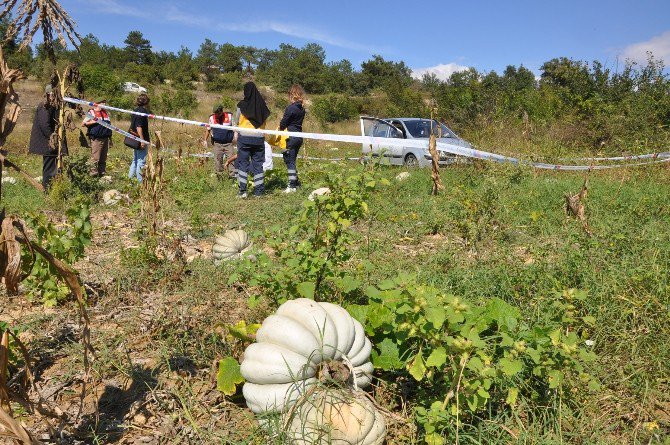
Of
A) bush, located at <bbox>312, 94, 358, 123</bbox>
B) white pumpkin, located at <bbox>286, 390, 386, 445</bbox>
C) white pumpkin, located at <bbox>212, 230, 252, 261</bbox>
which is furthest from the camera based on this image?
bush, located at <bbox>312, 94, 358, 123</bbox>

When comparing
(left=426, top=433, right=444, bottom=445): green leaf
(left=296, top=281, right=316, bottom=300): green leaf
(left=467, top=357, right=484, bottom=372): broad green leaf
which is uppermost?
(left=296, top=281, right=316, bottom=300): green leaf

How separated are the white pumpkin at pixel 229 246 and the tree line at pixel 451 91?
4304 millimetres

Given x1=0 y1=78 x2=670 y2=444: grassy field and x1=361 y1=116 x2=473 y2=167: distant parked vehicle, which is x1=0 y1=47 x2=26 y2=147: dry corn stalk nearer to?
x1=0 y1=78 x2=670 y2=444: grassy field

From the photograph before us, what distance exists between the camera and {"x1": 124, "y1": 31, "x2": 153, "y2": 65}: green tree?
7881cm

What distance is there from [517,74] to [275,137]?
7371cm

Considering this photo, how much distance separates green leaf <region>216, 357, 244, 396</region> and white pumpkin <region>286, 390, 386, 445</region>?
44cm

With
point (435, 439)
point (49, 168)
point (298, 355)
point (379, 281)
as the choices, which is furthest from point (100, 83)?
point (435, 439)

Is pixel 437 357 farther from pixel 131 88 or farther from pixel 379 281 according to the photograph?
pixel 131 88

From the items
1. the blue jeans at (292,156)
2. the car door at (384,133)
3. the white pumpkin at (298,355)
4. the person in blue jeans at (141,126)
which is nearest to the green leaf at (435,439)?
the white pumpkin at (298,355)

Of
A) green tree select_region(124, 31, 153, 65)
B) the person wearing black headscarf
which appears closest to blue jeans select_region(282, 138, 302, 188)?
the person wearing black headscarf

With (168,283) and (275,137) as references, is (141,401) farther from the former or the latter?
(275,137)

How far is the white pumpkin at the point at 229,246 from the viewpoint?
5.09m

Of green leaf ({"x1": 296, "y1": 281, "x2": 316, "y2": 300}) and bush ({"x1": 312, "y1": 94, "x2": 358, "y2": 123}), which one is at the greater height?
bush ({"x1": 312, "y1": 94, "x2": 358, "y2": 123})

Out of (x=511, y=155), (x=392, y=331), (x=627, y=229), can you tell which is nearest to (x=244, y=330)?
(x=392, y=331)
